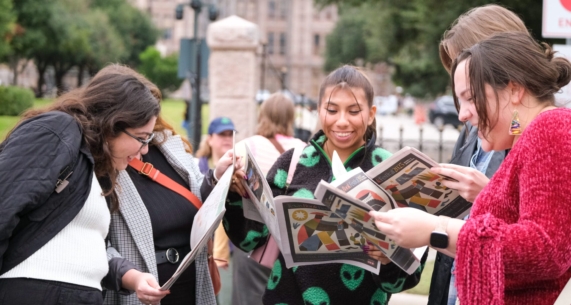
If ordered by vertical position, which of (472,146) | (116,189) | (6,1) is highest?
(6,1)

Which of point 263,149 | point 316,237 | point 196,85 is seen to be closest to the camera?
point 316,237

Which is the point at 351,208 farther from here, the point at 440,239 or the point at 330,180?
the point at 330,180

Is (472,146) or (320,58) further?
(320,58)

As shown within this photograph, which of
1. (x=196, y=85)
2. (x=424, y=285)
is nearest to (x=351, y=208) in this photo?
(x=424, y=285)

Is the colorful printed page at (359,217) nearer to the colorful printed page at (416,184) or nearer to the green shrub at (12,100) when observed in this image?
the colorful printed page at (416,184)

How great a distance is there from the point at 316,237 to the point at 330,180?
0.44 m

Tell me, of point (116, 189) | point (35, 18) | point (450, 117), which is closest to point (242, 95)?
point (116, 189)

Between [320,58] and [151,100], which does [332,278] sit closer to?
[151,100]

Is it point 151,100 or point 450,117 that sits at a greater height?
point 151,100

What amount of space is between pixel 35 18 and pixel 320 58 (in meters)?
54.9

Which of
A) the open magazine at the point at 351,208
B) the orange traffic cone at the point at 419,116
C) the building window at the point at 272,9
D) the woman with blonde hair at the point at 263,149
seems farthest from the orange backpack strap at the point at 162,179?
the building window at the point at 272,9

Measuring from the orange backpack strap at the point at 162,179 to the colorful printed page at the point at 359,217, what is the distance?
1.04 meters

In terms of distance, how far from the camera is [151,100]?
3104 mm

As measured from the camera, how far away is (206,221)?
9.91 ft
